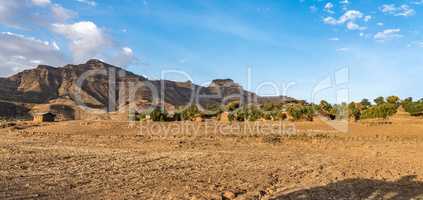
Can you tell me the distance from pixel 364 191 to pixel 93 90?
10931 centimetres

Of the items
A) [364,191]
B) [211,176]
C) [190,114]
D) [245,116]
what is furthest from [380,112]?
[364,191]

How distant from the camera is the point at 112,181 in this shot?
11109 millimetres

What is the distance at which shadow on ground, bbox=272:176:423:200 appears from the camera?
9633 mm

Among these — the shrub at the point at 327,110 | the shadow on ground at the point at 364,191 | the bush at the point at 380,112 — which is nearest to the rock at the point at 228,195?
the shadow on ground at the point at 364,191

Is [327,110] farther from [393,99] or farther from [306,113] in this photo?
[393,99]

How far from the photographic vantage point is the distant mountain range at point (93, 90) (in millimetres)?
102562

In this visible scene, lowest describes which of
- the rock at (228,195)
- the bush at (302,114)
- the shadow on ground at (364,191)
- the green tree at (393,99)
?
the shadow on ground at (364,191)

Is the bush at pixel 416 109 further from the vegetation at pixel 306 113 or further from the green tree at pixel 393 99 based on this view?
the green tree at pixel 393 99

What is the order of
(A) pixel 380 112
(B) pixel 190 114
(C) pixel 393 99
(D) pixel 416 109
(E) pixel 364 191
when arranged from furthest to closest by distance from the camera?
(C) pixel 393 99 < (D) pixel 416 109 < (B) pixel 190 114 < (A) pixel 380 112 < (E) pixel 364 191

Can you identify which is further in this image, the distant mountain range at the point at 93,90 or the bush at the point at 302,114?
the distant mountain range at the point at 93,90

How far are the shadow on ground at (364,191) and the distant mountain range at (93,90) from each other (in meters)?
84.4

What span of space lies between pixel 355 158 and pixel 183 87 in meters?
136

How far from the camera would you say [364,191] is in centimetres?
1034

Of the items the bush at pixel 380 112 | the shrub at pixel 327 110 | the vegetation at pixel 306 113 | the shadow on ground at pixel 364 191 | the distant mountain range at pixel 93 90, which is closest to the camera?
the shadow on ground at pixel 364 191
